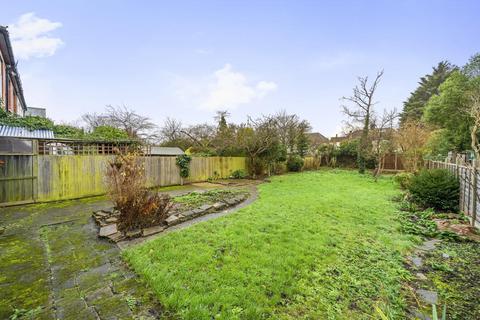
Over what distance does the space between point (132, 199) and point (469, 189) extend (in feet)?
26.0

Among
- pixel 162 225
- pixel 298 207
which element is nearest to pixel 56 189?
pixel 162 225

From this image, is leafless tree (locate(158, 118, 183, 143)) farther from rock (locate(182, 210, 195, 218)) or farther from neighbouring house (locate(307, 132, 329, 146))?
rock (locate(182, 210, 195, 218))

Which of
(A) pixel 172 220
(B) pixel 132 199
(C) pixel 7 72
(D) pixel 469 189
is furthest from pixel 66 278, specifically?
(C) pixel 7 72

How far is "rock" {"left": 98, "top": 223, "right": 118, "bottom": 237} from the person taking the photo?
4156 millimetres

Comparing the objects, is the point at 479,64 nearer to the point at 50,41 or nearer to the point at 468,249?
the point at 468,249

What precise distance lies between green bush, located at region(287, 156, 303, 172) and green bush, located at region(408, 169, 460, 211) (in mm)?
11470

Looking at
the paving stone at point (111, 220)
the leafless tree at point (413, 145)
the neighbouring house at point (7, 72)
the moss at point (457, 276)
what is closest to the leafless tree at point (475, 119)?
the leafless tree at point (413, 145)

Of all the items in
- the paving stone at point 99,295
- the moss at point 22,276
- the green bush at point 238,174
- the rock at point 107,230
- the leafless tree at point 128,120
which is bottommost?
the moss at point 22,276

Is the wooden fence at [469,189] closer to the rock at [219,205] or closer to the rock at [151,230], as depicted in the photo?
the rock at [219,205]

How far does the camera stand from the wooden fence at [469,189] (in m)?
4.93

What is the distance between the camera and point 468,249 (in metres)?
3.96

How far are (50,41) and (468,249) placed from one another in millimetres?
14118

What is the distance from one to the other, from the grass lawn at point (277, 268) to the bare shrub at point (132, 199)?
0.78 metres

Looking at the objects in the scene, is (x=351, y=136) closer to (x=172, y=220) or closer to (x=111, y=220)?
(x=172, y=220)
